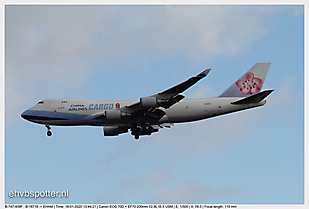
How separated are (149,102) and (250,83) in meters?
13.1

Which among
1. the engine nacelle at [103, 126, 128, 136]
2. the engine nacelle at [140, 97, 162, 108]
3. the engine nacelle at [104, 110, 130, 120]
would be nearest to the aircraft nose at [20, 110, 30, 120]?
the engine nacelle at [103, 126, 128, 136]

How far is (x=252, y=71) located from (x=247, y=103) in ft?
17.5

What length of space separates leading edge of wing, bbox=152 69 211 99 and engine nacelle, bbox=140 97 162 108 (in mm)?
469

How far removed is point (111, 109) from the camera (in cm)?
4162

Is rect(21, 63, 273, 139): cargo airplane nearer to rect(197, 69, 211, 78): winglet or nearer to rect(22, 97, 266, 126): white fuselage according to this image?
rect(22, 97, 266, 126): white fuselage

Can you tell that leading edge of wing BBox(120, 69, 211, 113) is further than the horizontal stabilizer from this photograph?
No

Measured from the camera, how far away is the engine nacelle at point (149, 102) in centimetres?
3731

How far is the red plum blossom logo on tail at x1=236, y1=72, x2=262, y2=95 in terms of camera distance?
1743 inches

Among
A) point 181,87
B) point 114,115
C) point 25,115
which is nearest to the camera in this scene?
point 181,87

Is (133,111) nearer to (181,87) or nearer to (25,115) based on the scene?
(181,87)

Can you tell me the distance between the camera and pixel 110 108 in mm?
41656

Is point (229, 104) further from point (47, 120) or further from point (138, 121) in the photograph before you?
point (47, 120)

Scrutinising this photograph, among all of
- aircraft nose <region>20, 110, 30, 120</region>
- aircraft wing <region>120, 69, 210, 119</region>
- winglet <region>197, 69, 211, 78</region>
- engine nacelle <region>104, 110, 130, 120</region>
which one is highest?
aircraft nose <region>20, 110, 30, 120</region>

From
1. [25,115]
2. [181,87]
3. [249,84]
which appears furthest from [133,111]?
[249,84]
